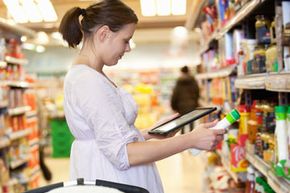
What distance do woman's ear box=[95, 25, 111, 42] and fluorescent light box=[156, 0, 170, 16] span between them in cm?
425

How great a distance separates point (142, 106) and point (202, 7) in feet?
21.6

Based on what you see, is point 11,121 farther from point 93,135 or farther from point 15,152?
point 93,135

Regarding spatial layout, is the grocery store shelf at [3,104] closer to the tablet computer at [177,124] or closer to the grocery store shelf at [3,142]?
the grocery store shelf at [3,142]

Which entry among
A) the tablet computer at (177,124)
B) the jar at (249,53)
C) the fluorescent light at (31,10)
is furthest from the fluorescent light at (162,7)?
the tablet computer at (177,124)

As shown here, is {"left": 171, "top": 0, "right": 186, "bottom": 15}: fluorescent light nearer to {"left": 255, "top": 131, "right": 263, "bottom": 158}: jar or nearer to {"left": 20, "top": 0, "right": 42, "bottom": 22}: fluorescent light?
{"left": 20, "top": 0, "right": 42, "bottom": 22}: fluorescent light

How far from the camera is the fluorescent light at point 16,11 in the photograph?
609 cm

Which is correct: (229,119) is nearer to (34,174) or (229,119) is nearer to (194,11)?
(194,11)

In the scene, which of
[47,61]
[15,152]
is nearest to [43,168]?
[15,152]

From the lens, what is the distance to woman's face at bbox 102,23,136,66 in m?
1.82

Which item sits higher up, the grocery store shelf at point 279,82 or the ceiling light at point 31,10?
the ceiling light at point 31,10

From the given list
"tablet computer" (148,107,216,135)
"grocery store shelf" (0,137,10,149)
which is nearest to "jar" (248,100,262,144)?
"tablet computer" (148,107,216,135)

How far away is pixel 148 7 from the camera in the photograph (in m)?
6.12

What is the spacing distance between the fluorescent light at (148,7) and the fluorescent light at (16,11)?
1.80 metres

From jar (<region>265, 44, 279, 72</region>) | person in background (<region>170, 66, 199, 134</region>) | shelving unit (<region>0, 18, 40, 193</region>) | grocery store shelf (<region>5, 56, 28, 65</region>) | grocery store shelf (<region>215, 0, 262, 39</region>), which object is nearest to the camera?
jar (<region>265, 44, 279, 72</region>)
